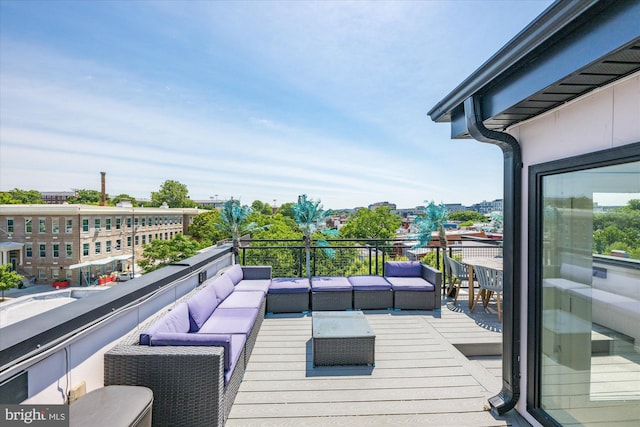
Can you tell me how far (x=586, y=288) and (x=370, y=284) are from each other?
9.79 ft

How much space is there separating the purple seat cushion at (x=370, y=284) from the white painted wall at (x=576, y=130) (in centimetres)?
236

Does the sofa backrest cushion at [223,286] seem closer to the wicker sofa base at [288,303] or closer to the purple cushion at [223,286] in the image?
the purple cushion at [223,286]

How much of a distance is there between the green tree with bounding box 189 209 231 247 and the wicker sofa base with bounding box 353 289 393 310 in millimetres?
34638

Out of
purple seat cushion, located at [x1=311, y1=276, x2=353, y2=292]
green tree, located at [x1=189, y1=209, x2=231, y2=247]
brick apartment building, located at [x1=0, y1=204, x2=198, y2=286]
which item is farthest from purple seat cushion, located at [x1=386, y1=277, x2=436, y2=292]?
green tree, located at [x1=189, y1=209, x2=231, y2=247]

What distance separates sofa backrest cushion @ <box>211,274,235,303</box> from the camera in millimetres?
3654

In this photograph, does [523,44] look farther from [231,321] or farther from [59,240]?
[59,240]

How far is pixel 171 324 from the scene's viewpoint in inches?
93.1

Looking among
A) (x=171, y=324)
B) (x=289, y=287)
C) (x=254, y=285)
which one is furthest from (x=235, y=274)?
(x=171, y=324)

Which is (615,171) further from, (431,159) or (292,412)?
(431,159)

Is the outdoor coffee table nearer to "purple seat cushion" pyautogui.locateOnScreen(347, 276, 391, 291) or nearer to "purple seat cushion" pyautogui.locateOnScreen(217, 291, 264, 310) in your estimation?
"purple seat cushion" pyautogui.locateOnScreen(217, 291, 264, 310)

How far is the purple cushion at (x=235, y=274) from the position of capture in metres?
4.34

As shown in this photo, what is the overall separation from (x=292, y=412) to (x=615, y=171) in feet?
8.58

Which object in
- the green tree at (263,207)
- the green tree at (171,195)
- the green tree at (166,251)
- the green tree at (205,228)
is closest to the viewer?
the green tree at (166,251)

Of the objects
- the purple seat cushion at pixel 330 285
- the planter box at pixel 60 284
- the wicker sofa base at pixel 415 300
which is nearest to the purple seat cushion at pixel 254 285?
the purple seat cushion at pixel 330 285
